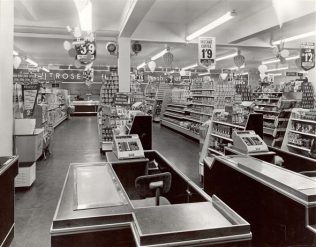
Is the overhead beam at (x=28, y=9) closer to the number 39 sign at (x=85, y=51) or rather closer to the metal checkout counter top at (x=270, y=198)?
the number 39 sign at (x=85, y=51)

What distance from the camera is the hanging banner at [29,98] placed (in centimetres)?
696

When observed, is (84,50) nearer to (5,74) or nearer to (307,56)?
(5,74)

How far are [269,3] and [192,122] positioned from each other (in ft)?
18.5

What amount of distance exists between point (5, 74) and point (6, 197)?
6.96ft

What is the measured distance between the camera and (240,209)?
3787 millimetres

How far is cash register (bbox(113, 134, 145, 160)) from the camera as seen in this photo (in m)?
3.80

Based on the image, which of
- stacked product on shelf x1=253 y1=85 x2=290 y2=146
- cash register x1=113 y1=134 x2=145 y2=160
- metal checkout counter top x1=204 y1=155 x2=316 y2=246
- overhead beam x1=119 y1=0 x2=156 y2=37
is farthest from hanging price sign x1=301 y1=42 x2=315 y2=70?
cash register x1=113 y1=134 x2=145 y2=160

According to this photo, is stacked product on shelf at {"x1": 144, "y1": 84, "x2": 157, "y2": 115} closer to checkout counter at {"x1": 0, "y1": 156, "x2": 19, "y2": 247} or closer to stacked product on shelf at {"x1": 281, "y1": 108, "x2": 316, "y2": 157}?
stacked product on shelf at {"x1": 281, "y1": 108, "x2": 316, "y2": 157}

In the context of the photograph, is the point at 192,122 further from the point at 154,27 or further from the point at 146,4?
the point at 146,4

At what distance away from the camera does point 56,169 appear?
756cm

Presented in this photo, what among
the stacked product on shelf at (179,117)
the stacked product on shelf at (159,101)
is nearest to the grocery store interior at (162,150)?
the stacked product on shelf at (179,117)

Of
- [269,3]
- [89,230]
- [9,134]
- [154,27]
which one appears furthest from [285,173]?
[154,27]

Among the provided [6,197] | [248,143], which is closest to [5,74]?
[6,197]

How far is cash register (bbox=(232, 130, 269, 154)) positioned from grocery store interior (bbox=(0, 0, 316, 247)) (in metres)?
0.02
